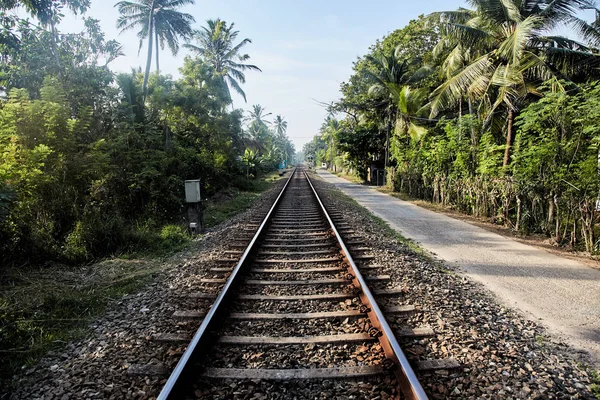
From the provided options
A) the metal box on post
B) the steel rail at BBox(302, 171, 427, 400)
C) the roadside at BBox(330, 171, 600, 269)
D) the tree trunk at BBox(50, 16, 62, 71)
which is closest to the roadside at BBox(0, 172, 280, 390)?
the metal box on post

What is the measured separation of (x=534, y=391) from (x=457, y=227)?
706cm

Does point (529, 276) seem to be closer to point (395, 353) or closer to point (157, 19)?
point (395, 353)

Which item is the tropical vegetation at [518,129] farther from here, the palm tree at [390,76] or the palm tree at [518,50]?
the palm tree at [390,76]

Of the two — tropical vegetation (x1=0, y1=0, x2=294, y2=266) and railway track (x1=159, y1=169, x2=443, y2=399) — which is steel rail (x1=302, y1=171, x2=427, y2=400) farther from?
tropical vegetation (x1=0, y1=0, x2=294, y2=266)

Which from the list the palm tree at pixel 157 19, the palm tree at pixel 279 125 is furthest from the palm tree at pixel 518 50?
the palm tree at pixel 279 125

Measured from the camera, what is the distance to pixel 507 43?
946 cm

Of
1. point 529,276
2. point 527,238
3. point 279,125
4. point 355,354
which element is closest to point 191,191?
point 355,354

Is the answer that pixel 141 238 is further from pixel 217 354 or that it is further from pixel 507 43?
pixel 507 43

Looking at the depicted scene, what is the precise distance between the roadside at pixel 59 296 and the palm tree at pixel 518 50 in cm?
958

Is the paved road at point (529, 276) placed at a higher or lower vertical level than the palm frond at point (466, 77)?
lower

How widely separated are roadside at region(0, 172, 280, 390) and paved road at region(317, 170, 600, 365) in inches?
191

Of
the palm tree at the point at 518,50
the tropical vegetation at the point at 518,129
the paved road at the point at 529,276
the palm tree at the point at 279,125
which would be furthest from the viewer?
the palm tree at the point at 279,125

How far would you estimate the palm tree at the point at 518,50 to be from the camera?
9.45m

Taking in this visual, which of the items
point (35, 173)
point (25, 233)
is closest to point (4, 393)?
point (25, 233)
